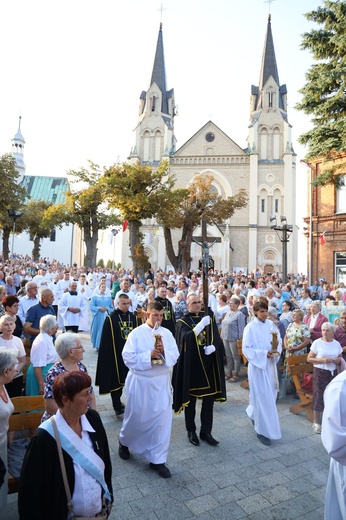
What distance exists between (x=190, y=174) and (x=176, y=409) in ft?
134

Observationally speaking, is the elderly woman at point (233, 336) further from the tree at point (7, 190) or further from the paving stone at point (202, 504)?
the tree at point (7, 190)

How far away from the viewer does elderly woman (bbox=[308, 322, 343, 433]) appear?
5445 millimetres

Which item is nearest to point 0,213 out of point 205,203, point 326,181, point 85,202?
point 85,202

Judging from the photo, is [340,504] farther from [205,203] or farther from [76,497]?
[205,203]

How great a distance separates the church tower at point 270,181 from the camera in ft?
138

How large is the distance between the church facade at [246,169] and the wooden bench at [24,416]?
38078 mm

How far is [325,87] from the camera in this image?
54.3ft

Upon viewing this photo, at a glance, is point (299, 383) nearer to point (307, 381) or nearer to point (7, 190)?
point (307, 381)

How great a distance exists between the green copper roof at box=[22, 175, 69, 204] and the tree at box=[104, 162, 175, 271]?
4623 centimetres

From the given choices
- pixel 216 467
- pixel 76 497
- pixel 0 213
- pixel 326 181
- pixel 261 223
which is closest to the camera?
pixel 76 497

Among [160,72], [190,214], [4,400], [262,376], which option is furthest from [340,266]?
[160,72]

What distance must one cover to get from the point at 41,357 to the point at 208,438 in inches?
97.5

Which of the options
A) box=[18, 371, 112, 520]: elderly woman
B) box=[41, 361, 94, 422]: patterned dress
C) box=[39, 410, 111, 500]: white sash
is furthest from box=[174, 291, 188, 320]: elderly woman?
box=[39, 410, 111, 500]: white sash

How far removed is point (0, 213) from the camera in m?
24.7
